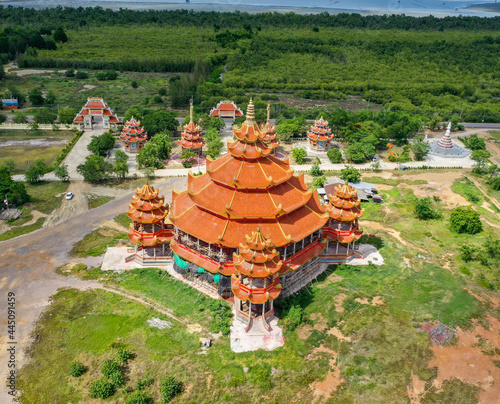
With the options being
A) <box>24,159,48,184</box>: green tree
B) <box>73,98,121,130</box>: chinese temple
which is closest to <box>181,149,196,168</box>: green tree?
<box>24,159,48,184</box>: green tree

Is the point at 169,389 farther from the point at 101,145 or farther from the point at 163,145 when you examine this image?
the point at 101,145

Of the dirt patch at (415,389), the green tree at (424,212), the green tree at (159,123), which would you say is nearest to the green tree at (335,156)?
the green tree at (424,212)

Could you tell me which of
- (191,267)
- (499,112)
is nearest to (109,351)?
(191,267)

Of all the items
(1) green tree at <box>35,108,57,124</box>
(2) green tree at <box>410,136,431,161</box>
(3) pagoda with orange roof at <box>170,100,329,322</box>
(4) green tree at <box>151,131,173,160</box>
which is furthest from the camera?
(1) green tree at <box>35,108,57,124</box>

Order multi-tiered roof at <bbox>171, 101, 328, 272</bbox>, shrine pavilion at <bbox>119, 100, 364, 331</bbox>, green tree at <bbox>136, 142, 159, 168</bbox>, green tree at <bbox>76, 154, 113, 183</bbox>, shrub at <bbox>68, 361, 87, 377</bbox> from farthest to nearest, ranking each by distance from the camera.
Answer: green tree at <bbox>136, 142, 159, 168</bbox>, green tree at <bbox>76, 154, 113, 183</bbox>, multi-tiered roof at <bbox>171, 101, 328, 272</bbox>, shrine pavilion at <bbox>119, 100, 364, 331</bbox>, shrub at <bbox>68, 361, 87, 377</bbox>

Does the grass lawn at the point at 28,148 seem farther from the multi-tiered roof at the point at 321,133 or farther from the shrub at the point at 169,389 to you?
the shrub at the point at 169,389

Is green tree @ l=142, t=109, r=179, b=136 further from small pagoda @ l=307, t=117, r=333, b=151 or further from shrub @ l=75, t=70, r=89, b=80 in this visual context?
shrub @ l=75, t=70, r=89, b=80
